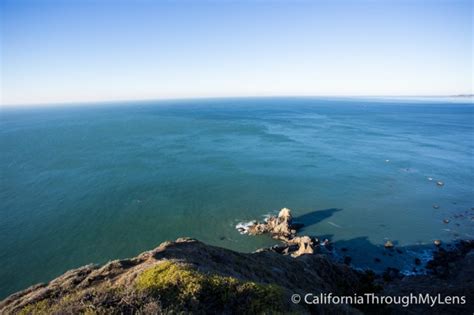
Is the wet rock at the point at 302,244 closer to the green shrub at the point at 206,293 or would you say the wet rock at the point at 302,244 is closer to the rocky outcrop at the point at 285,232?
the rocky outcrop at the point at 285,232

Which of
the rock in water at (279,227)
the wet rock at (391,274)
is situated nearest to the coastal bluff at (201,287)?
the wet rock at (391,274)

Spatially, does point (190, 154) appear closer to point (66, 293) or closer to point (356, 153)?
point (356, 153)

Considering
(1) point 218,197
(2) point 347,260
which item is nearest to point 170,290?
(2) point 347,260

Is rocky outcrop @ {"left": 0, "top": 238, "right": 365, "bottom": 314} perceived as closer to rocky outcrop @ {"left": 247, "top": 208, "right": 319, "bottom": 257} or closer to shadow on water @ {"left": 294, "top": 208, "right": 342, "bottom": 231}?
rocky outcrop @ {"left": 247, "top": 208, "right": 319, "bottom": 257}

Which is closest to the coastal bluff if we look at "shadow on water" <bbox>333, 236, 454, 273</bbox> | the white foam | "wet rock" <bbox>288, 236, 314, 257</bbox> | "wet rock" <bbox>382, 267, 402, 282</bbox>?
"wet rock" <bbox>382, 267, 402, 282</bbox>

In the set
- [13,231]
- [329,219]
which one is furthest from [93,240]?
[329,219]

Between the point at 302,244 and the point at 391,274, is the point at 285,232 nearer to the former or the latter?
the point at 302,244
